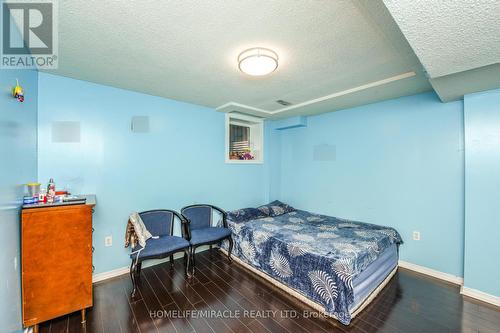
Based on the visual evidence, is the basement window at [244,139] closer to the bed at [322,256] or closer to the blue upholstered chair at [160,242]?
the bed at [322,256]

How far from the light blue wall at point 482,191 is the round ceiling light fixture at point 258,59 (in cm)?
237

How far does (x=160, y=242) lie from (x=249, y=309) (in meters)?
1.35

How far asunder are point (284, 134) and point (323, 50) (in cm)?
287

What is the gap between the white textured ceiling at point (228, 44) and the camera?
139 centimetres

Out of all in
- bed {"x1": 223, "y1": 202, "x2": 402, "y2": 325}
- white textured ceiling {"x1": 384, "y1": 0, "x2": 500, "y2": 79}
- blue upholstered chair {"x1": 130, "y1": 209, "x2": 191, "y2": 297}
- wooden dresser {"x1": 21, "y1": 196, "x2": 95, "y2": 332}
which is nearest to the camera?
white textured ceiling {"x1": 384, "y1": 0, "x2": 500, "y2": 79}

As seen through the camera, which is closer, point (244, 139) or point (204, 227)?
point (204, 227)

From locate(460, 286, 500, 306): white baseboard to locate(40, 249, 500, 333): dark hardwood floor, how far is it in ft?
0.29

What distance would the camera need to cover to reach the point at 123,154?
280 centimetres

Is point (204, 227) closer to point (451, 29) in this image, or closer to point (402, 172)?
point (402, 172)

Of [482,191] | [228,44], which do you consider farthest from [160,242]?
[482,191]

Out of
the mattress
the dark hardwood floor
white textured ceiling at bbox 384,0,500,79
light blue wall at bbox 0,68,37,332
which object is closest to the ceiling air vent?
white textured ceiling at bbox 384,0,500,79

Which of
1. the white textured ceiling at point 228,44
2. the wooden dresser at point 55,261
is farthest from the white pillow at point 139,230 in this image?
the white textured ceiling at point 228,44

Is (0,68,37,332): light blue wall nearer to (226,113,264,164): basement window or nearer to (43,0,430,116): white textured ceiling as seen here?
(43,0,430,116): white textured ceiling

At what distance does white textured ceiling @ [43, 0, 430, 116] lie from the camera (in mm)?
1389
